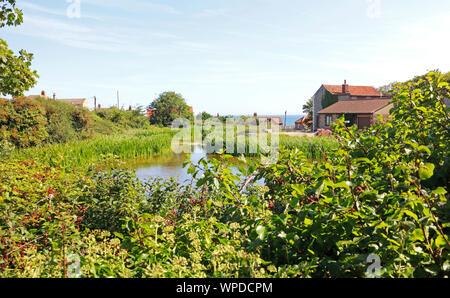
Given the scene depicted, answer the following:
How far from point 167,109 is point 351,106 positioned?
788 inches

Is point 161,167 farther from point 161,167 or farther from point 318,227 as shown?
point 318,227

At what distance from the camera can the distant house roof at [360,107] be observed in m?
29.1

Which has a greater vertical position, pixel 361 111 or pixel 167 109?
pixel 167 109

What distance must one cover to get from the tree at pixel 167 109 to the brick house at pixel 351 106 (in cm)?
1554

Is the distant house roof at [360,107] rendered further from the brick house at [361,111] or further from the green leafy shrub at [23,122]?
the green leafy shrub at [23,122]

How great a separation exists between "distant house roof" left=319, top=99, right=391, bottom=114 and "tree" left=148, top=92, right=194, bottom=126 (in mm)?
16080

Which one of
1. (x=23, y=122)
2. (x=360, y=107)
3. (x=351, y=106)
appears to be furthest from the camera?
(x=351, y=106)

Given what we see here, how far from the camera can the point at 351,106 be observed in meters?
32.2

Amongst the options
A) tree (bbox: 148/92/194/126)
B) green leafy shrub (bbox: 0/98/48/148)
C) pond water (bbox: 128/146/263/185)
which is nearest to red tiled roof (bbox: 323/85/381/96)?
tree (bbox: 148/92/194/126)

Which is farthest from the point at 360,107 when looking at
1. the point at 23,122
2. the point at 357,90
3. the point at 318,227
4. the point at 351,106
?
the point at 318,227

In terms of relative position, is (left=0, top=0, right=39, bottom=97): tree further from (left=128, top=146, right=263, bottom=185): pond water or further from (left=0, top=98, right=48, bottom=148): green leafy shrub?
(left=0, top=98, right=48, bottom=148): green leafy shrub

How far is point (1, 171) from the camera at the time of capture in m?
4.88

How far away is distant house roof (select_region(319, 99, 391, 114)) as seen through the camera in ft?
95.4
